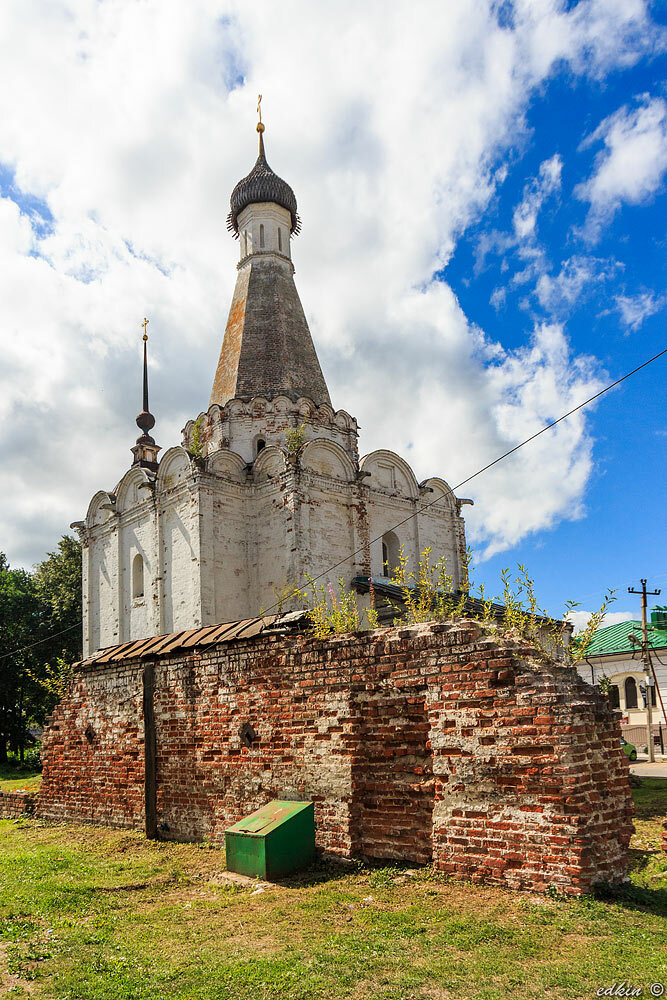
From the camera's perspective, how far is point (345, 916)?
215 inches

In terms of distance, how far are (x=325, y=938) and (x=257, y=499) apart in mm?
16983

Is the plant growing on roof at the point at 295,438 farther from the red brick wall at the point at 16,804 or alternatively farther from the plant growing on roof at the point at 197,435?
the red brick wall at the point at 16,804

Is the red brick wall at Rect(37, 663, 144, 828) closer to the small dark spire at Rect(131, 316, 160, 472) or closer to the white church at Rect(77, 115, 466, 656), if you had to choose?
the white church at Rect(77, 115, 466, 656)

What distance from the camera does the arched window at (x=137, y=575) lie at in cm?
2302

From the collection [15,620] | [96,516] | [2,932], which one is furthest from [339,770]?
[15,620]

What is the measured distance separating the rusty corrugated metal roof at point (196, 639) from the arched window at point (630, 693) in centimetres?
2495

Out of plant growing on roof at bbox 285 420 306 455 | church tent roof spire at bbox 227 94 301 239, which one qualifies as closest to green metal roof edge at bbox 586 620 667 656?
plant growing on roof at bbox 285 420 306 455

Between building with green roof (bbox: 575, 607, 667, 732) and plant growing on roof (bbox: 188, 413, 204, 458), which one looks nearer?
plant growing on roof (bbox: 188, 413, 204, 458)

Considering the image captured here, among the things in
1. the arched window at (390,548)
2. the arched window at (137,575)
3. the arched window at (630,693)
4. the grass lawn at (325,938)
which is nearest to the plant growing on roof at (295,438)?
the arched window at (390,548)

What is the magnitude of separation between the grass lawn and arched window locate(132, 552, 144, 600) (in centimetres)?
1616

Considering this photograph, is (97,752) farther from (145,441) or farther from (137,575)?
(145,441)

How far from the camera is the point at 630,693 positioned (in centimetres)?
3020

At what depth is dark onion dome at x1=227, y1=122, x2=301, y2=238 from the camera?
2723 centimetres

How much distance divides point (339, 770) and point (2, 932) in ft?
9.74
